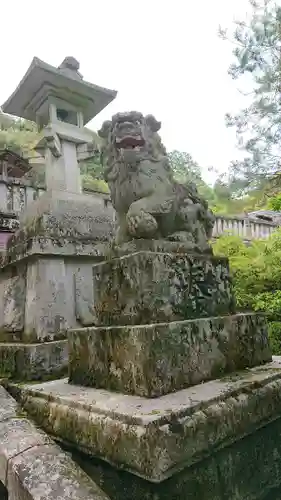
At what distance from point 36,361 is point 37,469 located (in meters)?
1.09

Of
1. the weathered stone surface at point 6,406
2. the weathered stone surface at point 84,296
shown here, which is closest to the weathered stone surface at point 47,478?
the weathered stone surface at point 6,406

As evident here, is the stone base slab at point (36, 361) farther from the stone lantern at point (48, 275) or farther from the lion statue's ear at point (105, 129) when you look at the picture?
the lion statue's ear at point (105, 129)

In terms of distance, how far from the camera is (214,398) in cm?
137

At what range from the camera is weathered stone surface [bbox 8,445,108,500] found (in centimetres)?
114

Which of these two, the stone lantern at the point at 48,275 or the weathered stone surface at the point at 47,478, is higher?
the stone lantern at the point at 48,275

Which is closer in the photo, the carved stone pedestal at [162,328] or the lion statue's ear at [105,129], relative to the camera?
the carved stone pedestal at [162,328]

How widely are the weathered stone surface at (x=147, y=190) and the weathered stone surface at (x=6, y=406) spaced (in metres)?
1.05

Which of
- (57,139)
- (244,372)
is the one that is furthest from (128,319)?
(57,139)

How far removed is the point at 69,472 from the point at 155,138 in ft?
6.15

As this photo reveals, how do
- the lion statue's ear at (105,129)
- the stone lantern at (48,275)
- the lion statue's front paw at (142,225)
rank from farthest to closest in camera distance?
the stone lantern at (48,275) < the lion statue's ear at (105,129) < the lion statue's front paw at (142,225)

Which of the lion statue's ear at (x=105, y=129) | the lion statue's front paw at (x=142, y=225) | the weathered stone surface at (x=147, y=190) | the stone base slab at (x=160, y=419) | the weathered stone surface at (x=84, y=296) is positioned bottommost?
the stone base slab at (x=160, y=419)

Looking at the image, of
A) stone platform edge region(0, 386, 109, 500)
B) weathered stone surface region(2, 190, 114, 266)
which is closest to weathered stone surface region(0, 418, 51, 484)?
stone platform edge region(0, 386, 109, 500)

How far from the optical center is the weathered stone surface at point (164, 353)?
1.49 meters

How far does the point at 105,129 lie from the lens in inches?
90.3
